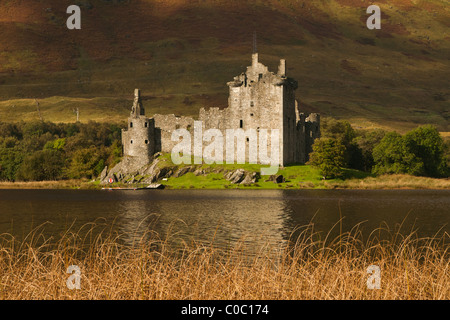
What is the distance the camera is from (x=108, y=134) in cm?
13238

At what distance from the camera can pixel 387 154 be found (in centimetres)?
8444

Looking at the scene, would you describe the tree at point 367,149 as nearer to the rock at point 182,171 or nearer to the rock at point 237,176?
the rock at point 237,176

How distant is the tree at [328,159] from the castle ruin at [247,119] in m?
6.65

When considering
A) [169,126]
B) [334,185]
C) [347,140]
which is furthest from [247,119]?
[334,185]

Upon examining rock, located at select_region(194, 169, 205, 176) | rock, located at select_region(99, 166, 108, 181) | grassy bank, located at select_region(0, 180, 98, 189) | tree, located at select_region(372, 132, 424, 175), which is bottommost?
grassy bank, located at select_region(0, 180, 98, 189)

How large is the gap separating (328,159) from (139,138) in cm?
2913

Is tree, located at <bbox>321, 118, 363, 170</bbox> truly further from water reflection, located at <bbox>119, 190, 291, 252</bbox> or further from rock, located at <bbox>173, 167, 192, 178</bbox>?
water reflection, located at <bbox>119, 190, 291, 252</bbox>

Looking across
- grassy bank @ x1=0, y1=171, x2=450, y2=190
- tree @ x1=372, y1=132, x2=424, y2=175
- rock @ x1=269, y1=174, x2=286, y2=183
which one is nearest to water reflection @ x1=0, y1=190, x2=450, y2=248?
grassy bank @ x1=0, y1=171, x2=450, y2=190

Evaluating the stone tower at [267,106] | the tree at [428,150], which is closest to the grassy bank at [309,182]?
the stone tower at [267,106]

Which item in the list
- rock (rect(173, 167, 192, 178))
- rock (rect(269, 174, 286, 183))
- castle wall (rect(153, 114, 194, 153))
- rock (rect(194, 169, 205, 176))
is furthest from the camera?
castle wall (rect(153, 114, 194, 153))

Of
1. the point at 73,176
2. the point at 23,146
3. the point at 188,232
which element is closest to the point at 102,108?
the point at 23,146

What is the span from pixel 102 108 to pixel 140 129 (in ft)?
340

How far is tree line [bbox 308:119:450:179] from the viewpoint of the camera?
7756 centimetres

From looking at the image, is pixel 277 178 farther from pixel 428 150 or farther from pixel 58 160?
pixel 58 160
